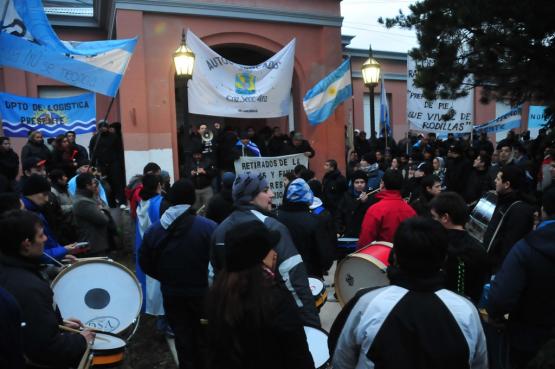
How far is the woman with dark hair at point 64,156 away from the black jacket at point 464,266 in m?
8.93

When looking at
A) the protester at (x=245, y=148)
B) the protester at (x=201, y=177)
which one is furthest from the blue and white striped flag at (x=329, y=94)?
the protester at (x=201, y=177)

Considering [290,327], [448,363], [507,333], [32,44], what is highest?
[32,44]

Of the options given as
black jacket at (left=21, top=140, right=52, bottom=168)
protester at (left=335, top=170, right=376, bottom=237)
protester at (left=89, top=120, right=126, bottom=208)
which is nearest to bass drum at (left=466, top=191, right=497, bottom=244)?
protester at (left=335, top=170, right=376, bottom=237)

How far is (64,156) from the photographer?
35.0ft

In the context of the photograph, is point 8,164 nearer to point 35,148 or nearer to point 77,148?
point 35,148

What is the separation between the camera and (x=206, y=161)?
11.3m

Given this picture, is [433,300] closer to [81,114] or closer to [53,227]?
[53,227]

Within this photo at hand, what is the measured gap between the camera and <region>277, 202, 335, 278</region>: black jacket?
185 inches

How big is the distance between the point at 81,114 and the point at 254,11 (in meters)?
6.25

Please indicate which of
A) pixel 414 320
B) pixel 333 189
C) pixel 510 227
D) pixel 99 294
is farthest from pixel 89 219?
pixel 414 320

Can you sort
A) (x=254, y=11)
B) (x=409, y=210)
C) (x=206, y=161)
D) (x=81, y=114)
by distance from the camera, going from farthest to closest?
(x=254, y=11) → (x=206, y=161) → (x=81, y=114) → (x=409, y=210)

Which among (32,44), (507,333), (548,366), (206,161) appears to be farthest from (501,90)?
(32,44)

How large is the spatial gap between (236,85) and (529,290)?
986 centimetres

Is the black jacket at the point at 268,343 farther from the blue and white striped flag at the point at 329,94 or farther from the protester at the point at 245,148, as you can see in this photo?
the blue and white striped flag at the point at 329,94
